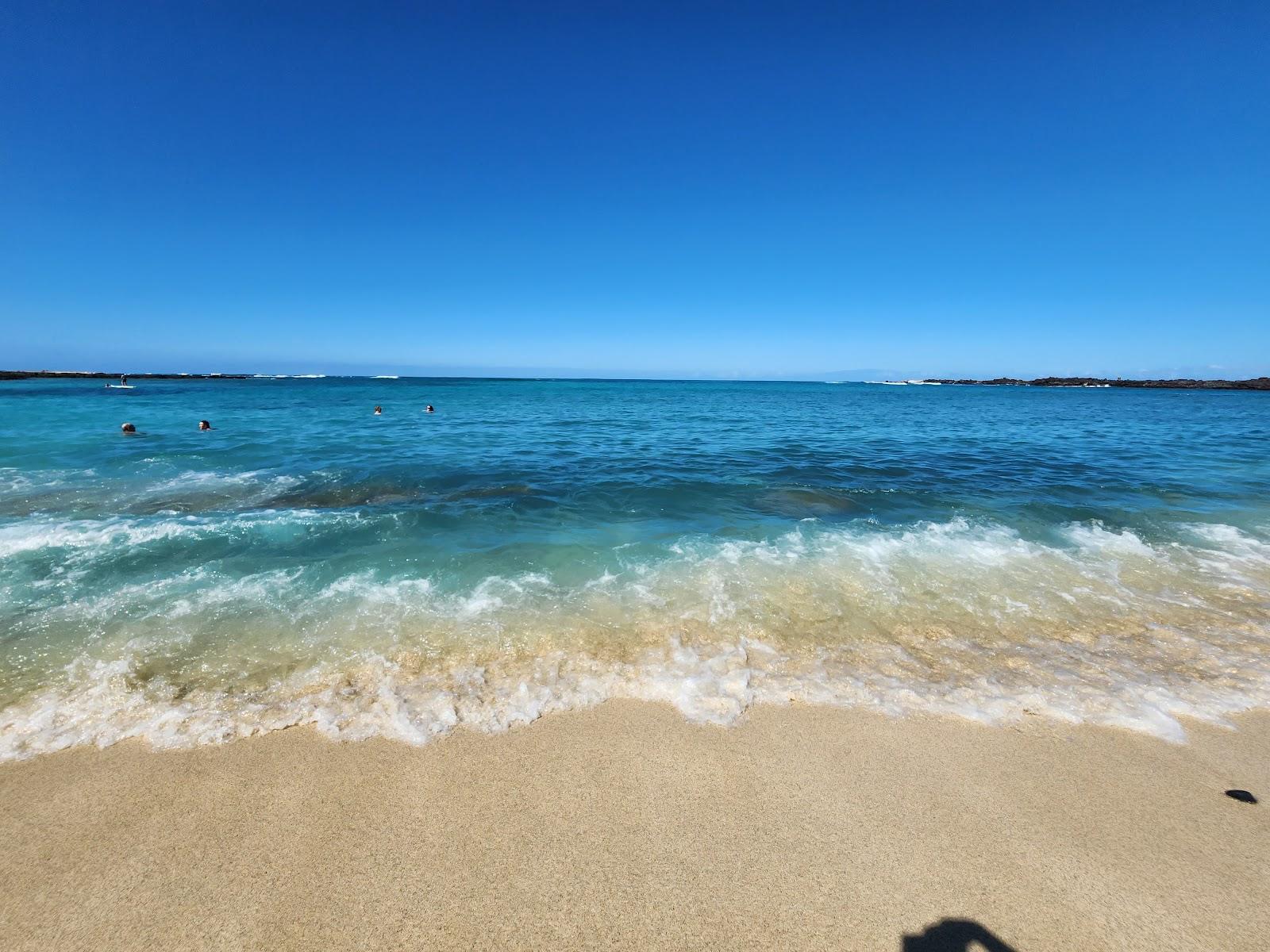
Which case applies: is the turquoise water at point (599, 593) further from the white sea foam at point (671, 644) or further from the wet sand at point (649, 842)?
the wet sand at point (649, 842)

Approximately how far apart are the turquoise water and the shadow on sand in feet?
5.84

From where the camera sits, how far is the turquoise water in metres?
4.35

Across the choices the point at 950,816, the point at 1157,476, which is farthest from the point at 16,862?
the point at 1157,476

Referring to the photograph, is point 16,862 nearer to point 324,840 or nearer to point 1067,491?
point 324,840

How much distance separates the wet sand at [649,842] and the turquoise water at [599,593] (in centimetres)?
43

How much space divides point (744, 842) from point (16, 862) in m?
4.21

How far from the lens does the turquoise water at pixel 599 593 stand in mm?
4352

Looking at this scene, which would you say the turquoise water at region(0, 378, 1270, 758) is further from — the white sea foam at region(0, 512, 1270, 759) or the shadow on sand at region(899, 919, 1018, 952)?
the shadow on sand at region(899, 919, 1018, 952)

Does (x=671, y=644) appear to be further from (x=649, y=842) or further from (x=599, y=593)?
(x=649, y=842)

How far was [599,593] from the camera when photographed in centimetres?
645

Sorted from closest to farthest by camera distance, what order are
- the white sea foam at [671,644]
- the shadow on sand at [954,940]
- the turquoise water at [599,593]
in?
the shadow on sand at [954,940] → the white sea foam at [671,644] → the turquoise water at [599,593]

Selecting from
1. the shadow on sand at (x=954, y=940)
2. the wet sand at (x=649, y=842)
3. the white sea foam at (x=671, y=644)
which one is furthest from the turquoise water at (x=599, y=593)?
the shadow on sand at (x=954, y=940)

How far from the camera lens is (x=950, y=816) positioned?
10.4 feet

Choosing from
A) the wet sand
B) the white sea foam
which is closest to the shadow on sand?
the wet sand
